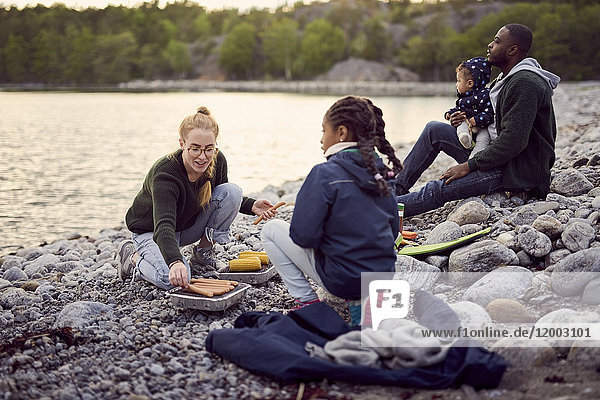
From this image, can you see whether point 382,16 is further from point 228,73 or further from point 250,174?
point 250,174

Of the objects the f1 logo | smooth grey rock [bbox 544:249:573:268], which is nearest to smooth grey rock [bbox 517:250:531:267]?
smooth grey rock [bbox 544:249:573:268]

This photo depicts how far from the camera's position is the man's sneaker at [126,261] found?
4609 mm

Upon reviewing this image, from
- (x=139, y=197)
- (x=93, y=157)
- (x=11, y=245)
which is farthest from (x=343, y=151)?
(x=93, y=157)

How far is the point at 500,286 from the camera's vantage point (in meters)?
3.83

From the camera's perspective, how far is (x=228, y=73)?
109m

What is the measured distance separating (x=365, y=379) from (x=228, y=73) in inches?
4354

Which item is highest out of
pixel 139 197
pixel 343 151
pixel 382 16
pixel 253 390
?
pixel 382 16

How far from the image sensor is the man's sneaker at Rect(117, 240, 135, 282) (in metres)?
4.61

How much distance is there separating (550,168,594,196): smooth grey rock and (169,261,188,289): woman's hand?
12.6 feet

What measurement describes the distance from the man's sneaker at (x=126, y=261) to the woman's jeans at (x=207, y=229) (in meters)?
0.13

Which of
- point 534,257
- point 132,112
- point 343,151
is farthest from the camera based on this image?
point 132,112

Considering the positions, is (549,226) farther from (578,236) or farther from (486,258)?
(486,258)

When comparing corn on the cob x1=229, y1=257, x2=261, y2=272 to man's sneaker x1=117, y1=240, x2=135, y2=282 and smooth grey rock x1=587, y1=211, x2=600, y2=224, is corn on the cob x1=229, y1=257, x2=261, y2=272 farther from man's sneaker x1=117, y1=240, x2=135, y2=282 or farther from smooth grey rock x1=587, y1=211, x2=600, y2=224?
smooth grey rock x1=587, y1=211, x2=600, y2=224

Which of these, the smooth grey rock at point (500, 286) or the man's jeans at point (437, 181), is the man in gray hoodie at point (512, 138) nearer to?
the man's jeans at point (437, 181)
